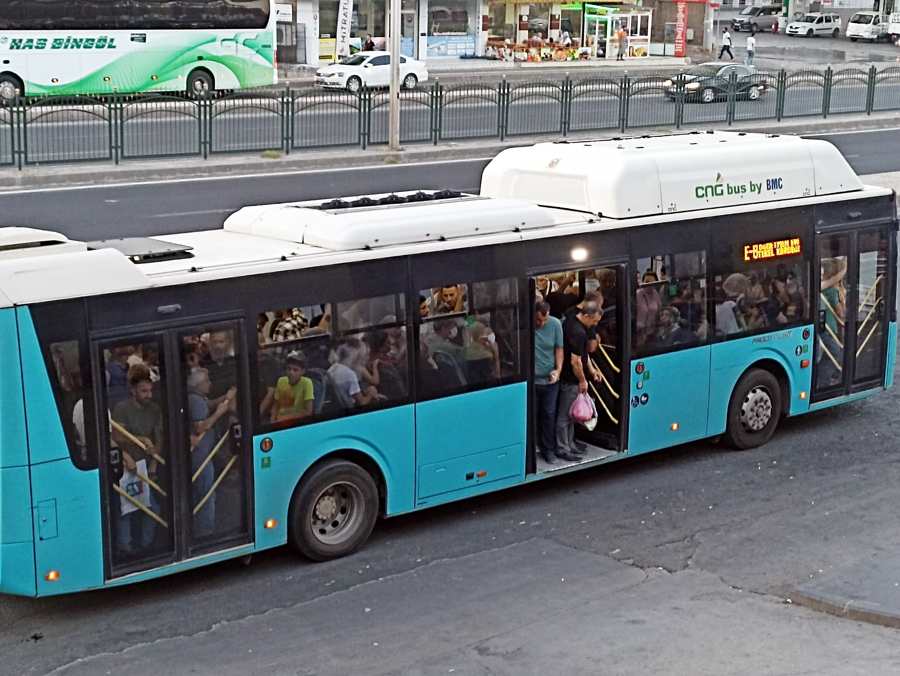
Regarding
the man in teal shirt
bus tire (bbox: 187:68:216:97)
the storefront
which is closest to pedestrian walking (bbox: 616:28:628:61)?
the storefront

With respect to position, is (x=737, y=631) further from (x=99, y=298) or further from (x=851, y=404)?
(x=851, y=404)

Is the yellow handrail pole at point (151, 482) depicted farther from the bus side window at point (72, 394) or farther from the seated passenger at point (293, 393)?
the seated passenger at point (293, 393)

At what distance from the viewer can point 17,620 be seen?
329 inches

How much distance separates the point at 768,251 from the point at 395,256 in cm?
406

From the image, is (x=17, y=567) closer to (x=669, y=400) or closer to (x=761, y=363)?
(x=669, y=400)

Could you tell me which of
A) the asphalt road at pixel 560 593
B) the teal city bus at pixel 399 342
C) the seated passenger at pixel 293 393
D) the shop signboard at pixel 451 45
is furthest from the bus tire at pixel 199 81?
the seated passenger at pixel 293 393

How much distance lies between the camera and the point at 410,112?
107ft

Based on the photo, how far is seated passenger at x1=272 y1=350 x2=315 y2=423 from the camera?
A: 8883 millimetres

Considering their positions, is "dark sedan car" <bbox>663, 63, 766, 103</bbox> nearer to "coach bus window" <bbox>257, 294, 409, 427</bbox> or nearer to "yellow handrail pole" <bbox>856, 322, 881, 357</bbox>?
"yellow handrail pole" <bbox>856, 322, 881, 357</bbox>

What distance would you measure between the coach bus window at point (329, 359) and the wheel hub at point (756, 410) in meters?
3.89

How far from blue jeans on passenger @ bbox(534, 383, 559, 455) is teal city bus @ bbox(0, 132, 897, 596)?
0.16m

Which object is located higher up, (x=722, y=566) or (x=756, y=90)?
(x=756, y=90)

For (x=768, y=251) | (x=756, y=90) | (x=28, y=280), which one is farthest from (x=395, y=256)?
(x=756, y=90)

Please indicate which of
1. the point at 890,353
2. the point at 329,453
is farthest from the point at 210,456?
the point at 890,353
